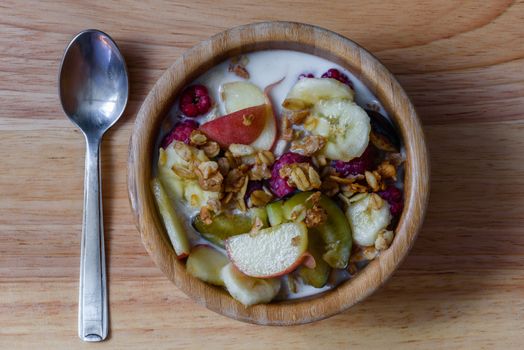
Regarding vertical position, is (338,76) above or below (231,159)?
above

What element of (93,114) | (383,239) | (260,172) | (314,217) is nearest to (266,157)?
(260,172)

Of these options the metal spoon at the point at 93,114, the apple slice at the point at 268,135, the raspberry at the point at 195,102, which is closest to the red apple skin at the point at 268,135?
the apple slice at the point at 268,135

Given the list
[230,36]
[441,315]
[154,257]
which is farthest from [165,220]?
[441,315]

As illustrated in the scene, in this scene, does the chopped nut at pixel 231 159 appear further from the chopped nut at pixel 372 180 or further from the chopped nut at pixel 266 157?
the chopped nut at pixel 372 180

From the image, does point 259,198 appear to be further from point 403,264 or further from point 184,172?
point 403,264

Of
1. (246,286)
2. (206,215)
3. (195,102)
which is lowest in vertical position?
(246,286)

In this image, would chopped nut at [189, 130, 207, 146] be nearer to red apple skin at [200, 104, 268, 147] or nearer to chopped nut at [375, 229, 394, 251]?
red apple skin at [200, 104, 268, 147]

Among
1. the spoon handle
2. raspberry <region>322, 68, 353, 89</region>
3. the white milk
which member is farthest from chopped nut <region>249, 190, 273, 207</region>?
the spoon handle
